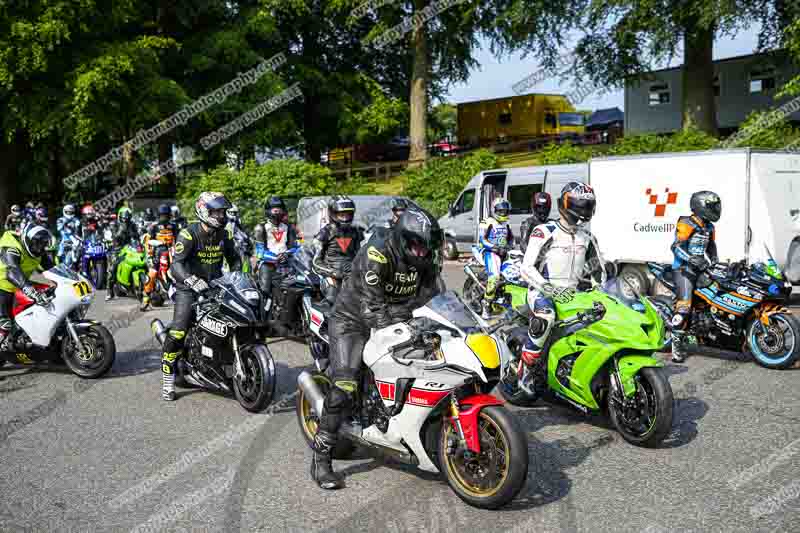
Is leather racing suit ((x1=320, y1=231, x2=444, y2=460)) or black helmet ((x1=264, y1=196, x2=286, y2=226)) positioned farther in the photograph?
black helmet ((x1=264, y1=196, x2=286, y2=226))

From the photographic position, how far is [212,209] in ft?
24.6

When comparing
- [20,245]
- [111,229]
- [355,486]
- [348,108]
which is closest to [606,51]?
[348,108]

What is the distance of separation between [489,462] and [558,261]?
2521mm

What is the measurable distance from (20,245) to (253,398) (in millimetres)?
3536

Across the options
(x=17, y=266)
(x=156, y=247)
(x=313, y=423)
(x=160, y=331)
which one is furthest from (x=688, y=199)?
(x=17, y=266)

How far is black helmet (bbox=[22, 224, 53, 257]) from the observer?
8.64 m

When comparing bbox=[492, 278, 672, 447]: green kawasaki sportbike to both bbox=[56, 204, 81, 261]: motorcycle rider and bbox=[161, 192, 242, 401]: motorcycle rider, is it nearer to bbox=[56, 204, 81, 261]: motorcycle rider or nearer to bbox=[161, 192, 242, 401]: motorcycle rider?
bbox=[161, 192, 242, 401]: motorcycle rider

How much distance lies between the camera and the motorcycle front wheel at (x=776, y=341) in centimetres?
812

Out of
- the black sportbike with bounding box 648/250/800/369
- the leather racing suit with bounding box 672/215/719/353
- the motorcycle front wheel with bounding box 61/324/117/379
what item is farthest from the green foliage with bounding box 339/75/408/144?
the motorcycle front wheel with bounding box 61/324/117/379

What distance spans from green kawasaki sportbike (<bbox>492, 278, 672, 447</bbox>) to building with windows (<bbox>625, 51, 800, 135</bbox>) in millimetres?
34098

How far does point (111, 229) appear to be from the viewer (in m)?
18.6

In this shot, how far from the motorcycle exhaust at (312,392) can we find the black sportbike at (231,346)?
136 cm

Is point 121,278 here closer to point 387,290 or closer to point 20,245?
point 20,245

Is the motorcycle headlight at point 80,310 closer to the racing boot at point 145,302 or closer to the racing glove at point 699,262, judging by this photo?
the racing boot at point 145,302
